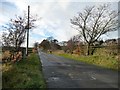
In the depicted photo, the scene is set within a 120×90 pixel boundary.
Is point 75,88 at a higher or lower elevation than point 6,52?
lower

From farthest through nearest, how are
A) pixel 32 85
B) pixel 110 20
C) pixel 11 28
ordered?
pixel 110 20 → pixel 11 28 → pixel 32 85

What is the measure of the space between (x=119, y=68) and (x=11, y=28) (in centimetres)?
1356

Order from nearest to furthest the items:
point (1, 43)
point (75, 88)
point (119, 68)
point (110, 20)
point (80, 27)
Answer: point (75, 88) < point (119, 68) < point (1, 43) < point (110, 20) < point (80, 27)

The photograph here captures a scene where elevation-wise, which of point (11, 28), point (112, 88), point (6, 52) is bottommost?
point (112, 88)

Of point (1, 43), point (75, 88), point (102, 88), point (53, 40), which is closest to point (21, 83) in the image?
point (75, 88)

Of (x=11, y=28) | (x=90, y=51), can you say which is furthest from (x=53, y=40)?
(x=11, y=28)

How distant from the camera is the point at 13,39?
2617cm

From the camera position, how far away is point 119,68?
20641 millimetres

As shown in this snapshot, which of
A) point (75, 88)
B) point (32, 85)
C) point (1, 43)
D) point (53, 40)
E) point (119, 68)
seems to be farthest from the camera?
point (53, 40)

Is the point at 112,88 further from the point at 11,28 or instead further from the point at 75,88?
the point at 11,28

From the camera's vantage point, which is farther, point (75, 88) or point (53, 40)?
point (53, 40)

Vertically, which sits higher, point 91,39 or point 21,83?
point 91,39

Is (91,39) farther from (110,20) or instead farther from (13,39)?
(13,39)

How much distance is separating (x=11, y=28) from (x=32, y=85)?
18.1m
